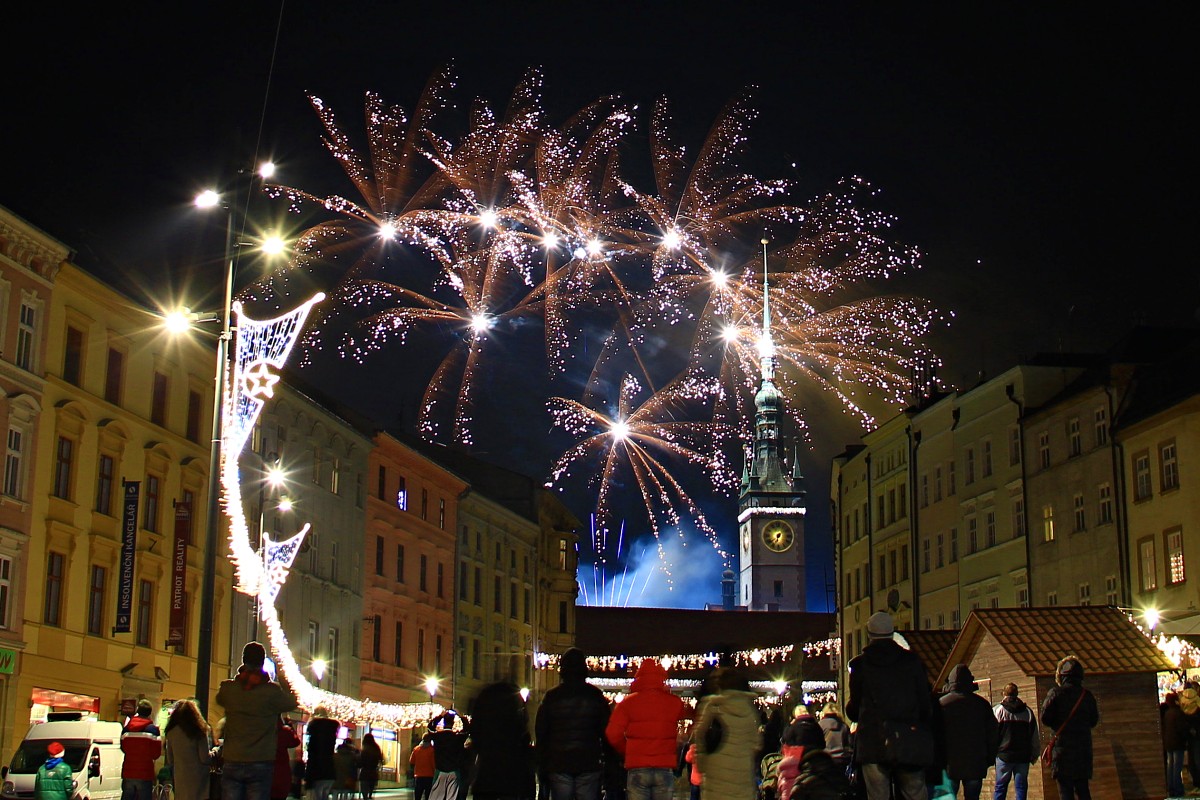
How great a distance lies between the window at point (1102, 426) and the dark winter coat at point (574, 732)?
3311 centimetres

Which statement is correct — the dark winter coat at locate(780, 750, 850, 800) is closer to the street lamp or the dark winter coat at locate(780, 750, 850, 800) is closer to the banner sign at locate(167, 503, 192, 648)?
the street lamp

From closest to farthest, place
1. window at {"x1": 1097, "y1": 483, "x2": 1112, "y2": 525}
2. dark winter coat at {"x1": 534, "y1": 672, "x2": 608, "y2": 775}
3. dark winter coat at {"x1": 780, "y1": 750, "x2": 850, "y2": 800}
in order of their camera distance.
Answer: dark winter coat at {"x1": 780, "y1": 750, "x2": 850, "y2": 800}
dark winter coat at {"x1": 534, "y1": 672, "x2": 608, "y2": 775}
window at {"x1": 1097, "y1": 483, "x2": 1112, "y2": 525}

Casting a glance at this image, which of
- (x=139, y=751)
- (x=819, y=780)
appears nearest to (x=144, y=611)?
(x=139, y=751)

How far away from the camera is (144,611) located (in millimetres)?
40094

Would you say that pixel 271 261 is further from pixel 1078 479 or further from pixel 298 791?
pixel 1078 479

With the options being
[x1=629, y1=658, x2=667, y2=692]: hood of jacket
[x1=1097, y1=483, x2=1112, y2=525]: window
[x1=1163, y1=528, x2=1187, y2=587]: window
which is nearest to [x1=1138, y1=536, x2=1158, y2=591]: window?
[x1=1163, y1=528, x2=1187, y2=587]: window

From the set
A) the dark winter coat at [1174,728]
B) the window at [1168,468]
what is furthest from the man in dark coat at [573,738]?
the window at [1168,468]

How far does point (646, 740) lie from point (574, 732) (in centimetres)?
52

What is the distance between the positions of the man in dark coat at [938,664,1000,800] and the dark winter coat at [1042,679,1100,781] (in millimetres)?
1349

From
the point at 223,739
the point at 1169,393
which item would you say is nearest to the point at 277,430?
the point at 1169,393

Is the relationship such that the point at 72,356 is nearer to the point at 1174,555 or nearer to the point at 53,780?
the point at 53,780

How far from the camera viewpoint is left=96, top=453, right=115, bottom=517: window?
38.1m

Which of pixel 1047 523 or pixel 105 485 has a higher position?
pixel 1047 523

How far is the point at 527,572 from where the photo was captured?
274 feet
